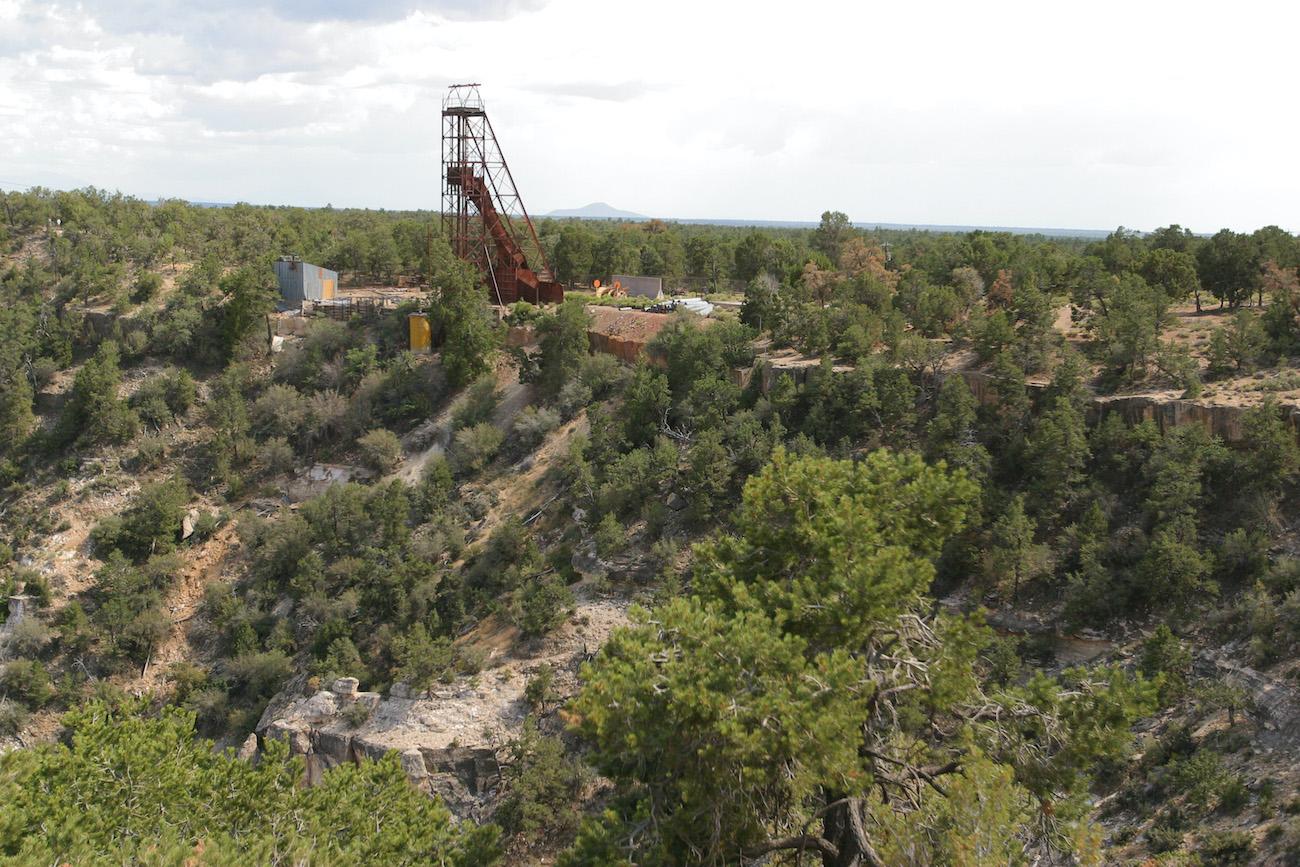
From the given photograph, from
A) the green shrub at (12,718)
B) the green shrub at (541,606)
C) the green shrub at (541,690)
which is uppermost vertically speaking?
the green shrub at (541,606)

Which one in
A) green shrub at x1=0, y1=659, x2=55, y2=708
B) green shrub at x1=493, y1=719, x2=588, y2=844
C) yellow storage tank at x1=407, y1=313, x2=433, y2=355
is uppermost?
yellow storage tank at x1=407, y1=313, x2=433, y2=355

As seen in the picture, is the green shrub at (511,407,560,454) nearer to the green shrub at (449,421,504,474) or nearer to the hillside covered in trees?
the hillside covered in trees

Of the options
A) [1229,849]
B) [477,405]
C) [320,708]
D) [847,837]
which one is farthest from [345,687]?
[1229,849]

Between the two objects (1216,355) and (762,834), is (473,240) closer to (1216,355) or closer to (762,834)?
(1216,355)

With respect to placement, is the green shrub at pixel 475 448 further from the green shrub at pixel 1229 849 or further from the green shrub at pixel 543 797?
the green shrub at pixel 1229 849

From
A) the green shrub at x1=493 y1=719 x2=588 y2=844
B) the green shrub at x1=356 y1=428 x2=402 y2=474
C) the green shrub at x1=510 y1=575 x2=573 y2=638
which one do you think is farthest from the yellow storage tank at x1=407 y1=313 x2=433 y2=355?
the green shrub at x1=493 y1=719 x2=588 y2=844

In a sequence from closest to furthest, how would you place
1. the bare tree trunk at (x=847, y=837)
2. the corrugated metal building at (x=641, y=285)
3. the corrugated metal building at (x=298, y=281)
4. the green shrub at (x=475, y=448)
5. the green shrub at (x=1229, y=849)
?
the bare tree trunk at (x=847, y=837) < the green shrub at (x=1229, y=849) < the green shrub at (x=475, y=448) < the corrugated metal building at (x=298, y=281) < the corrugated metal building at (x=641, y=285)

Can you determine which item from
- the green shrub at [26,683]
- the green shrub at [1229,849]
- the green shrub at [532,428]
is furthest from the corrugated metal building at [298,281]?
A: the green shrub at [1229,849]
